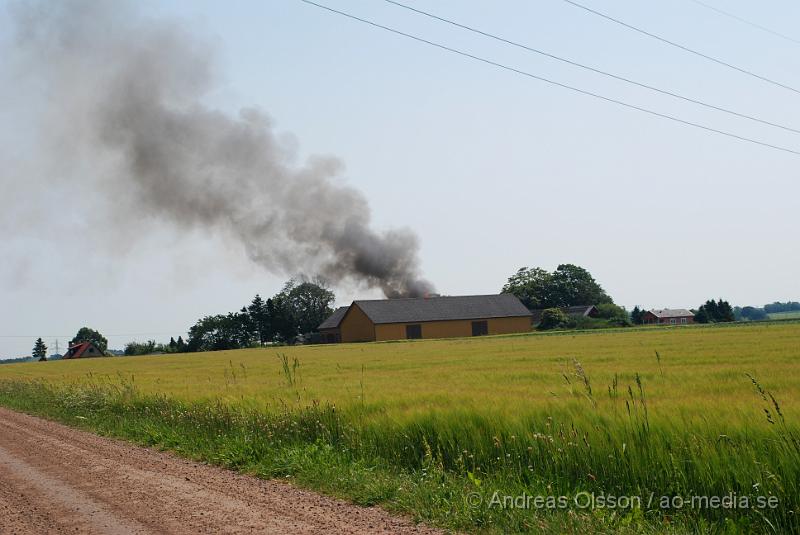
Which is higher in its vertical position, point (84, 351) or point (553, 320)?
point (84, 351)

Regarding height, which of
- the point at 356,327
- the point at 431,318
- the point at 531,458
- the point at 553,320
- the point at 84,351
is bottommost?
the point at 531,458

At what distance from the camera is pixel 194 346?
128875 mm

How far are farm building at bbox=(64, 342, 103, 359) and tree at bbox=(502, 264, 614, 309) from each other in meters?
85.1

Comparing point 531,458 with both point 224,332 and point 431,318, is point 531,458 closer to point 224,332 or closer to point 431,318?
point 431,318

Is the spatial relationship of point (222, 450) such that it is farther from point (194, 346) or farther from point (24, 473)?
point (194, 346)

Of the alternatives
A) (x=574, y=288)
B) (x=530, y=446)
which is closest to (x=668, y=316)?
(x=574, y=288)

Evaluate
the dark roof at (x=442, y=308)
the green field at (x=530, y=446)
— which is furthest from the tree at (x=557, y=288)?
the green field at (x=530, y=446)

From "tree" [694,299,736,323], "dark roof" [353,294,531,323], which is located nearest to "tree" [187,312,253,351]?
"dark roof" [353,294,531,323]

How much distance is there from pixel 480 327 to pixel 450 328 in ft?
15.4

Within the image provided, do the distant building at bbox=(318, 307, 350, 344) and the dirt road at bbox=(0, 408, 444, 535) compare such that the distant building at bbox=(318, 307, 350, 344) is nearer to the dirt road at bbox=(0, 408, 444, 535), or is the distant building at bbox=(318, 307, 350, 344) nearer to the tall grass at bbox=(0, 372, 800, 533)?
the tall grass at bbox=(0, 372, 800, 533)

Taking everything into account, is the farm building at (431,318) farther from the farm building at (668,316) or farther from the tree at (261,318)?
the farm building at (668,316)

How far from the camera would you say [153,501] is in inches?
364

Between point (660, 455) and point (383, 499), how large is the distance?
3.28m

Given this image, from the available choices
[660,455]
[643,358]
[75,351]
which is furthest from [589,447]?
[75,351]
